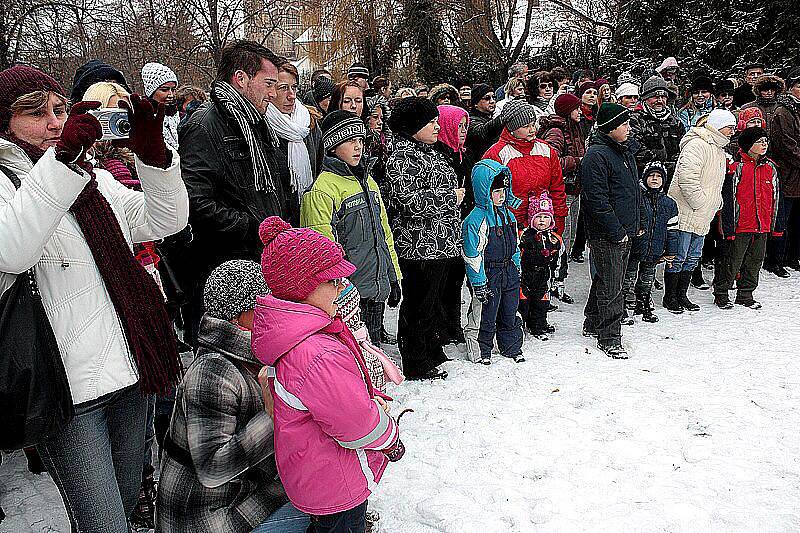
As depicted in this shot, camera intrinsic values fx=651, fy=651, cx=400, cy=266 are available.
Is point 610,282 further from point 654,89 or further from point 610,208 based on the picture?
point 654,89

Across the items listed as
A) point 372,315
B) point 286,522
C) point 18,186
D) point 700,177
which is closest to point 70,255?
point 18,186

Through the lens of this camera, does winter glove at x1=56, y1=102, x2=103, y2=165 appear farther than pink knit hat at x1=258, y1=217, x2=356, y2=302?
No

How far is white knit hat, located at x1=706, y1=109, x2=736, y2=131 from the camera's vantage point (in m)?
6.04

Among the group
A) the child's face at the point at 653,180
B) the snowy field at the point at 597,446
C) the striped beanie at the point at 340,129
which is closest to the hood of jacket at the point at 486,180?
the striped beanie at the point at 340,129

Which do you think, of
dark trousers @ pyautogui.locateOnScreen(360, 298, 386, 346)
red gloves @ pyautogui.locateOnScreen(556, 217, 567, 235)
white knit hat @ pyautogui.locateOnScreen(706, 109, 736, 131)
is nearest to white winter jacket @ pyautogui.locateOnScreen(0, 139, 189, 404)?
dark trousers @ pyautogui.locateOnScreen(360, 298, 386, 346)

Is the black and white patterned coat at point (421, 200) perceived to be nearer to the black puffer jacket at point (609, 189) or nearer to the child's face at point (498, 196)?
the child's face at point (498, 196)

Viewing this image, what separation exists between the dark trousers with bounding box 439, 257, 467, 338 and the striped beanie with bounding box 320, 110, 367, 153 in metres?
1.60

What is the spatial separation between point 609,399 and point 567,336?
4.17 ft

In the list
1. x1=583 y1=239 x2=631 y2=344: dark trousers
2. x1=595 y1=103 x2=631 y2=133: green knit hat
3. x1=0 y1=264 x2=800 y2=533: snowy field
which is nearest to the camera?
x1=0 y1=264 x2=800 y2=533: snowy field

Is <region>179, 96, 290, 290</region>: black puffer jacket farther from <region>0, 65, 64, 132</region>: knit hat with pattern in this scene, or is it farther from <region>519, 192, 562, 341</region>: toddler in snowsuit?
<region>519, 192, 562, 341</region>: toddler in snowsuit

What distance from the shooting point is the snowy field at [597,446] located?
323 centimetres

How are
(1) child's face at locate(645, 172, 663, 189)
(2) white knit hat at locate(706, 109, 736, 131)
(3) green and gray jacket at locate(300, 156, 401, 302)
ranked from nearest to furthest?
(3) green and gray jacket at locate(300, 156, 401, 302)
(1) child's face at locate(645, 172, 663, 189)
(2) white knit hat at locate(706, 109, 736, 131)

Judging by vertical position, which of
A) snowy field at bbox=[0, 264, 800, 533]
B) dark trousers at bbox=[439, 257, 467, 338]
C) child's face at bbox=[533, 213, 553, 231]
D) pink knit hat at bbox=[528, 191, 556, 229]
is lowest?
snowy field at bbox=[0, 264, 800, 533]

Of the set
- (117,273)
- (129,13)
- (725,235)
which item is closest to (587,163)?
(725,235)
